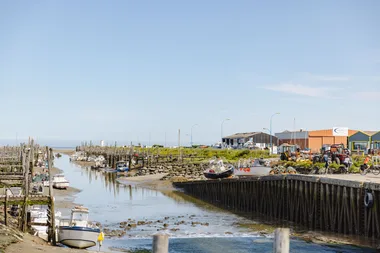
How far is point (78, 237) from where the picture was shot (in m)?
31.5

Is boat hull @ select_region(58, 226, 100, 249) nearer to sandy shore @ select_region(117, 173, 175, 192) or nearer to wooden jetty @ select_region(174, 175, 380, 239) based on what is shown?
wooden jetty @ select_region(174, 175, 380, 239)

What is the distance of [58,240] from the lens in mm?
32094

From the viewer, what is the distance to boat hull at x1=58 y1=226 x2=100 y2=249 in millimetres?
31484

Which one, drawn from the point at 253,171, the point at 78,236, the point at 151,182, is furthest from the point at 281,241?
the point at 151,182

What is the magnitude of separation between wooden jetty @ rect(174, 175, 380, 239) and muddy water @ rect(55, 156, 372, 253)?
267 centimetres

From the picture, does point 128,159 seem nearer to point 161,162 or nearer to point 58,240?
point 161,162

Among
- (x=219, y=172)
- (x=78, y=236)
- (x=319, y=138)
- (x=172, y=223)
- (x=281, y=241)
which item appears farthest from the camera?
(x=319, y=138)

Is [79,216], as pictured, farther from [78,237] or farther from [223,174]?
[223,174]

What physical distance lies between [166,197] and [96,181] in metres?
29.0

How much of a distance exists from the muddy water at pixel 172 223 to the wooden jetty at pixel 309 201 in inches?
105

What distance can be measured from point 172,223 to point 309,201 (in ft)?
37.2

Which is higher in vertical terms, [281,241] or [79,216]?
[281,241]

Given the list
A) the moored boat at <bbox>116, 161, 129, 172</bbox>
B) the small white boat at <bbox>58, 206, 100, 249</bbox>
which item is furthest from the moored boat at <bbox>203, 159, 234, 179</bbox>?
the moored boat at <bbox>116, 161, 129, 172</bbox>

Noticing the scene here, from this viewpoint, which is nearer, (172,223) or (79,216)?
(79,216)
